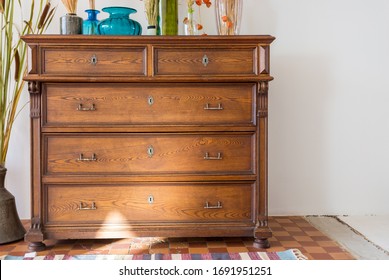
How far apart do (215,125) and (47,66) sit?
3.09ft

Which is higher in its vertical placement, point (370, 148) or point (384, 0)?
point (384, 0)

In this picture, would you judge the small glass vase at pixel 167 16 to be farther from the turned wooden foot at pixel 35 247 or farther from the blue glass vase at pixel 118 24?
the turned wooden foot at pixel 35 247

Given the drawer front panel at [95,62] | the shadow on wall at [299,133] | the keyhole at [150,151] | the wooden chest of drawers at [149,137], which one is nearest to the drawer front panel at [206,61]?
the wooden chest of drawers at [149,137]

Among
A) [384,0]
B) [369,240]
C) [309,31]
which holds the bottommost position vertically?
[369,240]

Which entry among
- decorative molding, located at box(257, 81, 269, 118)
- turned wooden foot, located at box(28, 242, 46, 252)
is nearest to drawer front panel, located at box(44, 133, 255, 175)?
decorative molding, located at box(257, 81, 269, 118)

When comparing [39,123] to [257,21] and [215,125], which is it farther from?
[257,21]

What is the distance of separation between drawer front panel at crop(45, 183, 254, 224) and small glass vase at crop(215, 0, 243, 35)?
0.92 metres

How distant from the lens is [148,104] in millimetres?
2514

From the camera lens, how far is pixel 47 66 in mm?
2461

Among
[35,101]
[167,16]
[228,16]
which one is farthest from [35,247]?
[228,16]

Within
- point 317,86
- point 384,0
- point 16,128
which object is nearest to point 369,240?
point 317,86

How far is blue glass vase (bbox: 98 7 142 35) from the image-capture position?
2652 millimetres

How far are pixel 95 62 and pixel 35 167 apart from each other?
0.65m

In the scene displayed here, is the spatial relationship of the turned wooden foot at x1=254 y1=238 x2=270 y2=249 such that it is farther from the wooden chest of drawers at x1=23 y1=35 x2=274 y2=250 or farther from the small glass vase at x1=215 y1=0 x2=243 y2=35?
the small glass vase at x1=215 y1=0 x2=243 y2=35
